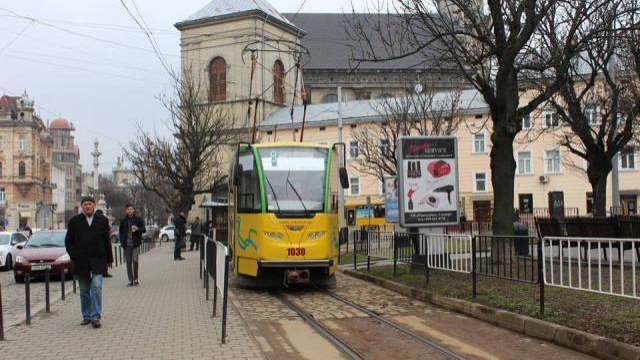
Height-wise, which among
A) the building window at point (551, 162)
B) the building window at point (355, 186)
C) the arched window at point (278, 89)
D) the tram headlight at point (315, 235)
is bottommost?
the tram headlight at point (315, 235)

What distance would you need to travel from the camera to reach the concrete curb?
22.9 ft

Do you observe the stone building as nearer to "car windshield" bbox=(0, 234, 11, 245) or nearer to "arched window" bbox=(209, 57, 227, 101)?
"arched window" bbox=(209, 57, 227, 101)

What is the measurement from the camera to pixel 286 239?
13.3 metres

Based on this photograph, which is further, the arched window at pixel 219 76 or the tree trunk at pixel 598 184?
the arched window at pixel 219 76

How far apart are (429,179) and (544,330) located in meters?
6.85

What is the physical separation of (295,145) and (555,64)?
5.81 meters

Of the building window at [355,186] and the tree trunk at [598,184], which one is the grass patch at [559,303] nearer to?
the tree trunk at [598,184]

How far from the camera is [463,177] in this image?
5850 cm

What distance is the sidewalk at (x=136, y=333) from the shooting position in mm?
7730

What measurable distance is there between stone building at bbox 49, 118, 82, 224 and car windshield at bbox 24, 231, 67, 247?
127 meters

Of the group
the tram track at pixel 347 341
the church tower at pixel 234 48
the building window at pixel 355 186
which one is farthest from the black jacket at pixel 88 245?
the church tower at pixel 234 48

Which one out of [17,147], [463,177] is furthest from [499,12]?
[17,147]

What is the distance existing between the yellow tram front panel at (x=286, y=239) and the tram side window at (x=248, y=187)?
256 millimetres

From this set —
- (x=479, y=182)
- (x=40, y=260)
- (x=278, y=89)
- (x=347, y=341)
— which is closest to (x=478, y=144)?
(x=479, y=182)
